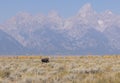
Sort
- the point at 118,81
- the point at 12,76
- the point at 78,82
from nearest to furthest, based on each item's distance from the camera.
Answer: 1. the point at 118,81
2. the point at 78,82
3. the point at 12,76

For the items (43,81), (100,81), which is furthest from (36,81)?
(100,81)

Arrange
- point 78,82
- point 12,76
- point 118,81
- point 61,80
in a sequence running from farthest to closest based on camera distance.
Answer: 1. point 12,76
2. point 61,80
3. point 78,82
4. point 118,81

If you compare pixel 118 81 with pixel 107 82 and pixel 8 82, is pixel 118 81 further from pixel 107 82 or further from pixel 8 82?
pixel 8 82

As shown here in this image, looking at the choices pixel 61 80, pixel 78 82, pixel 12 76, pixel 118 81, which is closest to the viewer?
pixel 118 81

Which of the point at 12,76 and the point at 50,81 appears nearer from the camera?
the point at 50,81

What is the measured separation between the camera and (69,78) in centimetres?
1694

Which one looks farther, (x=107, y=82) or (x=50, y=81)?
(x=50, y=81)

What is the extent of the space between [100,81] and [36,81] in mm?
2808

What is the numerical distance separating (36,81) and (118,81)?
3563 mm

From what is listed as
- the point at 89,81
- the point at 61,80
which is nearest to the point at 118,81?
the point at 89,81

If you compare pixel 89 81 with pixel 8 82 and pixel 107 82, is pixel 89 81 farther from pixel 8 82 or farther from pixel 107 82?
pixel 8 82

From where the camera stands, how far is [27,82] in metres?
15.7

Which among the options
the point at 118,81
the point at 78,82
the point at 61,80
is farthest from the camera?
the point at 61,80

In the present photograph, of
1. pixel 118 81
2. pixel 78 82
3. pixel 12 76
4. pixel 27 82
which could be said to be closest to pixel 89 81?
pixel 78 82
